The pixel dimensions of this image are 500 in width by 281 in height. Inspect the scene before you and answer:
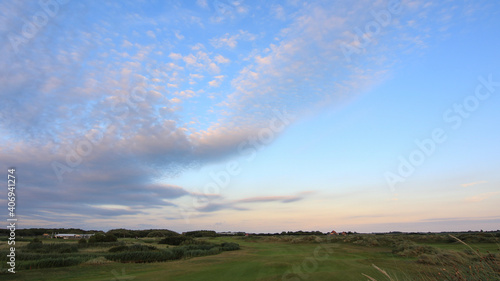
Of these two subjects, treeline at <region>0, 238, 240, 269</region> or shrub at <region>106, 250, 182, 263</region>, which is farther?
shrub at <region>106, 250, 182, 263</region>

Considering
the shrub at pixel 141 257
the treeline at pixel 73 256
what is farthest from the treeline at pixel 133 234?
the shrub at pixel 141 257

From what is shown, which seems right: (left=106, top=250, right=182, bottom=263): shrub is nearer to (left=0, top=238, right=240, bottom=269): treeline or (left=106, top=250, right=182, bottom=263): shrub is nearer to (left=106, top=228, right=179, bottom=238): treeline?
(left=0, top=238, right=240, bottom=269): treeline

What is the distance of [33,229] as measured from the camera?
106 metres

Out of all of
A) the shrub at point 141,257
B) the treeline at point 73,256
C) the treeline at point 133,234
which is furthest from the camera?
the treeline at point 133,234

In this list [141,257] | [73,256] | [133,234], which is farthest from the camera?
[133,234]

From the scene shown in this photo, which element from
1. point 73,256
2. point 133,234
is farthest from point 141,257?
point 133,234

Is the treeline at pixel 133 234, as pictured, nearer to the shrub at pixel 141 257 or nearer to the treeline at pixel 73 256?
the treeline at pixel 73 256

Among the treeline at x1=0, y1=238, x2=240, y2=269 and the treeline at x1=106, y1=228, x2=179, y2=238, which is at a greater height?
the treeline at x1=0, y1=238, x2=240, y2=269

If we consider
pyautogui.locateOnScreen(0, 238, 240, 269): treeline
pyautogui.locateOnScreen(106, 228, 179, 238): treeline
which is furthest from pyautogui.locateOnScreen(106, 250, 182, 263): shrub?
pyautogui.locateOnScreen(106, 228, 179, 238): treeline

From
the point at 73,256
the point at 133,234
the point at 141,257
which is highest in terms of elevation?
the point at 73,256

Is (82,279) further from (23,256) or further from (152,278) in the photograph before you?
(23,256)

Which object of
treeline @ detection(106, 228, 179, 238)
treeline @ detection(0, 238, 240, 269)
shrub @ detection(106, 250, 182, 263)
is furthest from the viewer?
treeline @ detection(106, 228, 179, 238)

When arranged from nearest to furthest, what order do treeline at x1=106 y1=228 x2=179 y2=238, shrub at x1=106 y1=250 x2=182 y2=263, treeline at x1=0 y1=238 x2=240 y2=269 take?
treeline at x1=0 y1=238 x2=240 y2=269 → shrub at x1=106 y1=250 x2=182 y2=263 → treeline at x1=106 y1=228 x2=179 y2=238

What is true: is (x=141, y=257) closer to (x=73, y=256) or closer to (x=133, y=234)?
(x=73, y=256)
